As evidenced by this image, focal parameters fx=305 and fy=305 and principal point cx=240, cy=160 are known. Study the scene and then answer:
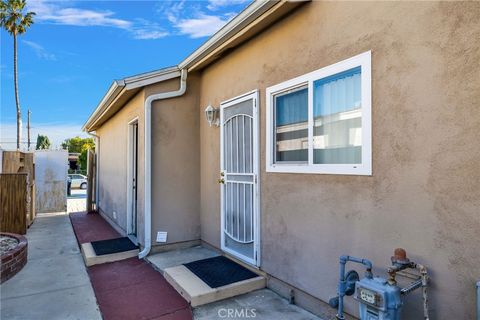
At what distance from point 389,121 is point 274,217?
183cm

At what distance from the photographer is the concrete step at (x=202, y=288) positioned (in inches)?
139

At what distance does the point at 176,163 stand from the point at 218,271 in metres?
2.17

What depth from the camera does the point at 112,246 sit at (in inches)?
228

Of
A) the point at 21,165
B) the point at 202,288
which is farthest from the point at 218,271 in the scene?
the point at 21,165

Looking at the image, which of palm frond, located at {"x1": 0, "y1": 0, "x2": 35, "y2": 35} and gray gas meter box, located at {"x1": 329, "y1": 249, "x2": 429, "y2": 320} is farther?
palm frond, located at {"x1": 0, "y1": 0, "x2": 35, "y2": 35}

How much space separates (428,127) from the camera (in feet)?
7.36

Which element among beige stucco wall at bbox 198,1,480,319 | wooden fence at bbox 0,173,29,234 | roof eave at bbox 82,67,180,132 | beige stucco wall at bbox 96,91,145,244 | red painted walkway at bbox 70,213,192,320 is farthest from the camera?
wooden fence at bbox 0,173,29,234

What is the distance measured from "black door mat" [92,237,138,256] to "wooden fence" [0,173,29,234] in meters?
2.54

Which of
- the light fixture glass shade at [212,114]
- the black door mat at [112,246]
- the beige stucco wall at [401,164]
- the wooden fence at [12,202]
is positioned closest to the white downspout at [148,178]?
the black door mat at [112,246]

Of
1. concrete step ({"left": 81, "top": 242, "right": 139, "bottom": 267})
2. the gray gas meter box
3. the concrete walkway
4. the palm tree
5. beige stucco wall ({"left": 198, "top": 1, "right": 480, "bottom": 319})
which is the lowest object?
the concrete walkway

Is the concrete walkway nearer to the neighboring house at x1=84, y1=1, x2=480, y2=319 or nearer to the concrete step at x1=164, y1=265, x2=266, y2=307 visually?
the concrete step at x1=164, y1=265, x2=266, y2=307

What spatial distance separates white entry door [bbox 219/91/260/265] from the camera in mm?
4156

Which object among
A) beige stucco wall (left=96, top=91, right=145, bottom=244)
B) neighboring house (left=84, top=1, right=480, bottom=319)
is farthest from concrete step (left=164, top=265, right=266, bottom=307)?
beige stucco wall (left=96, top=91, right=145, bottom=244)

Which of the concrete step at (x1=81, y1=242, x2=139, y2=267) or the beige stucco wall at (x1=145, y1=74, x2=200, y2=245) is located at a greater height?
the beige stucco wall at (x1=145, y1=74, x2=200, y2=245)
